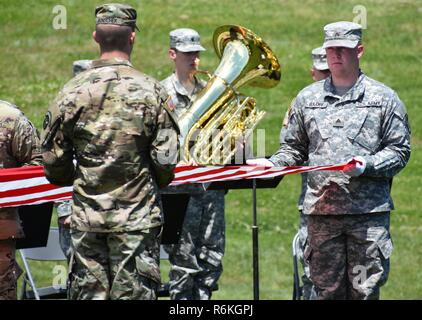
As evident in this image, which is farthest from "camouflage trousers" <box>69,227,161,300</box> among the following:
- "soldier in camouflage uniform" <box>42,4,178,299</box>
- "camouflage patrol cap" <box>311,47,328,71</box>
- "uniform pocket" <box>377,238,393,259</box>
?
"camouflage patrol cap" <box>311,47,328,71</box>

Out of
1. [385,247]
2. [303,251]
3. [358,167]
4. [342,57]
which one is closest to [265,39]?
[303,251]

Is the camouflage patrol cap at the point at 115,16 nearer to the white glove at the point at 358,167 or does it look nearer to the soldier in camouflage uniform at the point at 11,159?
the soldier in camouflage uniform at the point at 11,159

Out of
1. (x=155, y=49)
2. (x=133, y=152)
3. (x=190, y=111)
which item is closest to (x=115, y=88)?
(x=133, y=152)

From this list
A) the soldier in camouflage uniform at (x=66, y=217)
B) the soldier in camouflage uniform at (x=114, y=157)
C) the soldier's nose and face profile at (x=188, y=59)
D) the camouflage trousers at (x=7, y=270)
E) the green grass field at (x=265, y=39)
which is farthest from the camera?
the green grass field at (x=265, y=39)

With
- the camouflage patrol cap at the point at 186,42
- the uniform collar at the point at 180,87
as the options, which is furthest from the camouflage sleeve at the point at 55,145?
the camouflage patrol cap at the point at 186,42

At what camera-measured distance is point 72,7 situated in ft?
74.6

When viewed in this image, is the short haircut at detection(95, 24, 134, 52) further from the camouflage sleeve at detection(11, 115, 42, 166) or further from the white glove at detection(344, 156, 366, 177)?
the white glove at detection(344, 156, 366, 177)

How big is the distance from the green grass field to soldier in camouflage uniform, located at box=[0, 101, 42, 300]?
7.20m

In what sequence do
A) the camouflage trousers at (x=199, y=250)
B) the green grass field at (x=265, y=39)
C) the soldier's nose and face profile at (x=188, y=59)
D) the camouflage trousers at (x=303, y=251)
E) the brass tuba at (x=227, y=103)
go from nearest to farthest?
the brass tuba at (x=227, y=103), the camouflage trousers at (x=303, y=251), the camouflage trousers at (x=199, y=250), the soldier's nose and face profile at (x=188, y=59), the green grass field at (x=265, y=39)

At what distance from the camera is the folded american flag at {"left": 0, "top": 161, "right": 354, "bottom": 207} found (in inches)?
404

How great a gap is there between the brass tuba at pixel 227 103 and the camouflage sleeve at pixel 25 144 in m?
1.51

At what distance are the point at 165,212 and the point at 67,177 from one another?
1788 mm

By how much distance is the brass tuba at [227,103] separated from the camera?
37.7ft

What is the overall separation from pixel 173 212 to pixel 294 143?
102cm
